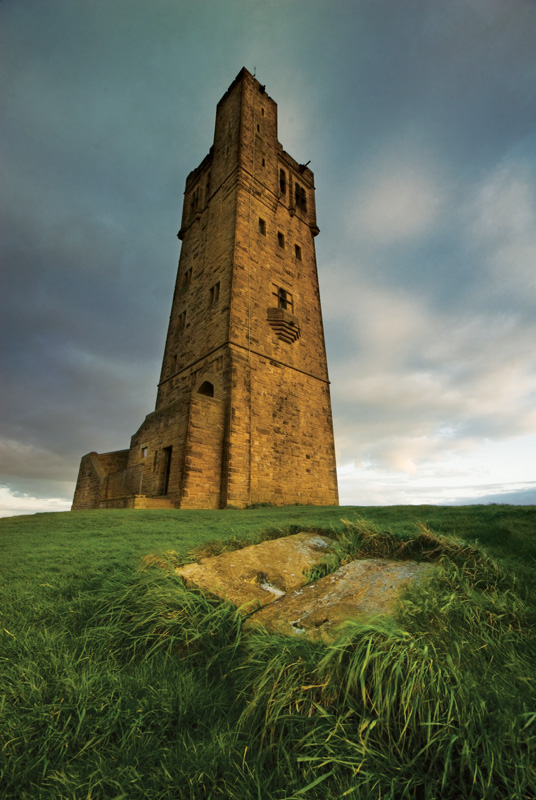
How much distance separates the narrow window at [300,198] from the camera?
24312mm

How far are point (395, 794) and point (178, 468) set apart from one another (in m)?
12.9

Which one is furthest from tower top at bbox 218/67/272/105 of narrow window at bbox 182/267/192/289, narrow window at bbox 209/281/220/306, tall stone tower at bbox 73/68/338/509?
narrow window at bbox 209/281/220/306

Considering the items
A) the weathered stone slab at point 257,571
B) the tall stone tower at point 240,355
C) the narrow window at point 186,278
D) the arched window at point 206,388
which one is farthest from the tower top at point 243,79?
the weathered stone slab at point 257,571

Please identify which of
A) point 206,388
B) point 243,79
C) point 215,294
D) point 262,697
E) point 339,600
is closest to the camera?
point 262,697

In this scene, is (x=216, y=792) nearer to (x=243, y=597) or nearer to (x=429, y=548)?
(x=243, y=597)

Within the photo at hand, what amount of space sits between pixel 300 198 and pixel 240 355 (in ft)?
47.4

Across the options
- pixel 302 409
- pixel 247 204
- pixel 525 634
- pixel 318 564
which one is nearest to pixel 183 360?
pixel 302 409

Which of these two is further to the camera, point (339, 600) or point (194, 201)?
point (194, 201)

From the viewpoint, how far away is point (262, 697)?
7.73 feet

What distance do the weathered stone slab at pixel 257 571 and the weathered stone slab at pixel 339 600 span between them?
25 centimetres

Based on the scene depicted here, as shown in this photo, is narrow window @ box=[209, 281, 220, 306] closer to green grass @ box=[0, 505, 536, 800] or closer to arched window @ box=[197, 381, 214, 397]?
arched window @ box=[197, 381, 214, 397]

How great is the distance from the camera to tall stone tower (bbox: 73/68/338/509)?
14.7 m

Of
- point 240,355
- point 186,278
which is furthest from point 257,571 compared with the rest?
point 186,278

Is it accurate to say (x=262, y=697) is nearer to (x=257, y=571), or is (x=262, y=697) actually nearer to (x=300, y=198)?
(x=257, y=571)
